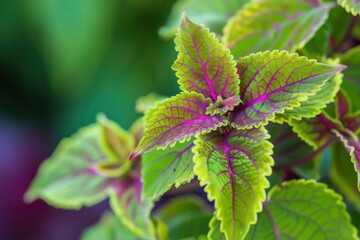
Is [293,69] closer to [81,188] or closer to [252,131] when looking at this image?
[252,131]

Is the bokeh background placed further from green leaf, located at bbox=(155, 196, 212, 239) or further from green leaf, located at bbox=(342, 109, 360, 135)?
green leaf, located at bbox=(342, 109, 360, 135)

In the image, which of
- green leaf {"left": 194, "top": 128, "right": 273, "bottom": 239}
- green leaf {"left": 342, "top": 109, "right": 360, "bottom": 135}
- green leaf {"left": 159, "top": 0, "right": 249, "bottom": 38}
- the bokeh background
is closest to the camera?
green leaf {"left": 194, "top": 128, "right": 273, "bottom": 239}

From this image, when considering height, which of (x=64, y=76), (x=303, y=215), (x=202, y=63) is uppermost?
(x=64, y=76)

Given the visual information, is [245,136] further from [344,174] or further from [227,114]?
[344,174]

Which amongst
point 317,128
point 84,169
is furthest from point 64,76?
point 317,128

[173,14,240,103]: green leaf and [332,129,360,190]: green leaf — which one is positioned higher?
[173,14,240,103]: green leaf

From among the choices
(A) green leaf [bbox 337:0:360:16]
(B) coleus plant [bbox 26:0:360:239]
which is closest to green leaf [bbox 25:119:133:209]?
(B) coleus plant [bbox 26:0:360:239]

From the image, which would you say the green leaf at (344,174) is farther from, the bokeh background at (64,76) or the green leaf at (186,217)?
the bokeh background at (64,76)
